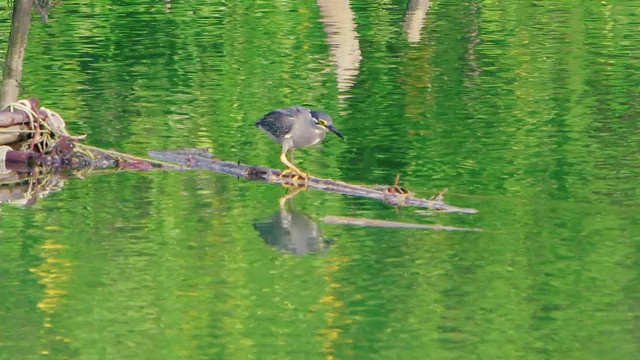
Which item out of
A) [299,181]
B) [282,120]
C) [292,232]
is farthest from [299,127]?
[292,232]

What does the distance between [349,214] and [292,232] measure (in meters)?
0.63

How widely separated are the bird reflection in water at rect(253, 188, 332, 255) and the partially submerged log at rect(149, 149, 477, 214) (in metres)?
0.71

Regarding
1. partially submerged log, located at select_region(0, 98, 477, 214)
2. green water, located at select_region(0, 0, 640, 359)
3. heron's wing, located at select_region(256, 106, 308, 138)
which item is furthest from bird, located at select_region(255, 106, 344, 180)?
partially submerged log, located at select_region(0, 98, 477, 214)

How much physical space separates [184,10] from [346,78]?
872cm

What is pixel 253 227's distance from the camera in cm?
1277

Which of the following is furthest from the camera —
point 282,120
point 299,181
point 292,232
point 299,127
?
point 299,181

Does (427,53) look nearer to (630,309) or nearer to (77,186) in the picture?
(77,186)

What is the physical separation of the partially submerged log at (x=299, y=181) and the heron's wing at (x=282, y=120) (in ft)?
1.51

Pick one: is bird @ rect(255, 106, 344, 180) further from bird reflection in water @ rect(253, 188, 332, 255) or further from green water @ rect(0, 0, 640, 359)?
bird reflection in water @ rect(253, 188, 332, 255)

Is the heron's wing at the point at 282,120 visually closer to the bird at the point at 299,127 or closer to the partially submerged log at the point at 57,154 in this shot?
the bird at the point at 299,127

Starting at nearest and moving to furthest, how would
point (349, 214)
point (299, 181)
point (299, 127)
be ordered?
point (349, 214) < point (299, 127) < point (299, 181)

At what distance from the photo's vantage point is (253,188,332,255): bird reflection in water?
476 inches

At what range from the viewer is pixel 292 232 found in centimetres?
1259

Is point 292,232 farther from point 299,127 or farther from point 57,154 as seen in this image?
point 57,154
